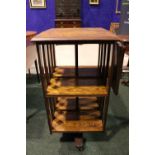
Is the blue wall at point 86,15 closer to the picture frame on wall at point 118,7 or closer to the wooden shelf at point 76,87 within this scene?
the picture frame on wall at point 118,7

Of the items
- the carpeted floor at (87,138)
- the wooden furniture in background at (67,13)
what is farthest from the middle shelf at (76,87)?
the wooden furniture in background at (67,13)

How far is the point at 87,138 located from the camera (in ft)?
5.80

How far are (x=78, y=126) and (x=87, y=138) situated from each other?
181mm

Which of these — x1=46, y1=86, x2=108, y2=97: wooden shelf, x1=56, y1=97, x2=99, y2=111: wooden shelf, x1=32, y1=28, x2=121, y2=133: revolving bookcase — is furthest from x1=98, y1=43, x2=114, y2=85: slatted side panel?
x1=56, y1=97, x2=99, y2=111: wooden shelf

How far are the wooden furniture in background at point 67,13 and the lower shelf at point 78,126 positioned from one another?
136 inches

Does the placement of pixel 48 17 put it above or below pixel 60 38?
above

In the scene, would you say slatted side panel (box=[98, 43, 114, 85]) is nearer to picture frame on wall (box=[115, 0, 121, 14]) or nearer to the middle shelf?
the middle shelf

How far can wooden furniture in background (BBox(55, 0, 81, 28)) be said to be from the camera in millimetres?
4699
